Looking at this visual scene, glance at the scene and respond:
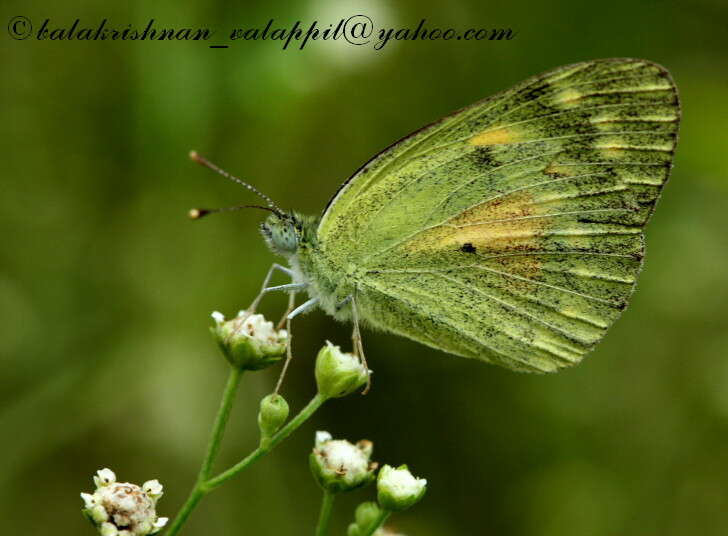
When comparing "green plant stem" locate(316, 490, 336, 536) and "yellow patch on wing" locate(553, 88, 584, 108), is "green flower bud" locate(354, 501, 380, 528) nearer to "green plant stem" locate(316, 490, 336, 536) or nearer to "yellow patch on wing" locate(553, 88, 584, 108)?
"green plant stem" locate(316, 490, 336, 536)

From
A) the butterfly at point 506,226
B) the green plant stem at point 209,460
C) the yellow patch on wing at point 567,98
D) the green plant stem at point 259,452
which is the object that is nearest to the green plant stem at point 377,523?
the green plant stem at point 259,452

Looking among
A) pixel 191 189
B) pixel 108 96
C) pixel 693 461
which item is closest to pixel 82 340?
pixel 191 189

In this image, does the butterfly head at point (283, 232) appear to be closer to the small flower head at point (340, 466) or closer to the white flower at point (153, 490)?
the small flower head at point (340, 466)

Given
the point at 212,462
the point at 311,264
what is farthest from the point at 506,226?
the point at 212,462

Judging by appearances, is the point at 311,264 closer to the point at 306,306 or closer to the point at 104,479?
the point at 306,306

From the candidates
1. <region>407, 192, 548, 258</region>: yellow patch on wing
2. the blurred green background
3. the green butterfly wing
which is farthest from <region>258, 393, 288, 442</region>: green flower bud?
the blurred green background

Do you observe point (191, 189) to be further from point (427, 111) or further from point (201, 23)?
point (427, 111)
